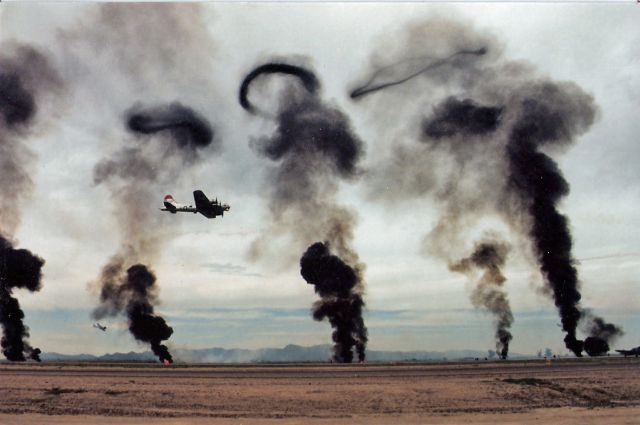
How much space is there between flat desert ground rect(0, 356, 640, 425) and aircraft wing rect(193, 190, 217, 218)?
26000 millimetres

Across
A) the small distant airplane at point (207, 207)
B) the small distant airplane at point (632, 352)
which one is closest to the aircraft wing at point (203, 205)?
the small distant airplane at point (207, 207)

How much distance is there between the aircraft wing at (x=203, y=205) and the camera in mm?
73287

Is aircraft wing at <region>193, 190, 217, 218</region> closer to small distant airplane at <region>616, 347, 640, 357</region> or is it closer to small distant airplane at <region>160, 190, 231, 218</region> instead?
small distant airplane at <region>160, 190, 231, 218</region>

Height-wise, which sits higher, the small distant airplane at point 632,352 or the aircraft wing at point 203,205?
the aircraft wing at point 203,205

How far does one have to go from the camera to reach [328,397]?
44.6 metres

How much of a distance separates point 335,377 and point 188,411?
19.5 metres

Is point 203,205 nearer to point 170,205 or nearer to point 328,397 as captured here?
point 170,205

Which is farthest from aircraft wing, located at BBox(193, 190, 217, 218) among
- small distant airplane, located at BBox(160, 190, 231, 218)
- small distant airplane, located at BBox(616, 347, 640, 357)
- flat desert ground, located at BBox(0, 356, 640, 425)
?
small distant airplane, located at BBox(616, 347, 640, 357)

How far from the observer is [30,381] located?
53438 millimetres

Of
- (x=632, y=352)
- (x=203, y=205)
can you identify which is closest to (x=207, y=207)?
(x=203, y=205)

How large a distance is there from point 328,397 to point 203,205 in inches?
1567

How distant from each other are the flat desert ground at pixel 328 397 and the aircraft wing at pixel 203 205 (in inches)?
1024

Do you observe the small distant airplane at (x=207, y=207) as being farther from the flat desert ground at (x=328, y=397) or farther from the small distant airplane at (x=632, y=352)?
the small distant airplane at (x=632, y=352)

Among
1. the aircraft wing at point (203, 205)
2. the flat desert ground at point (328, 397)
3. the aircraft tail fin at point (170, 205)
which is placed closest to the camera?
the flat desert ground at point (328, 397)
